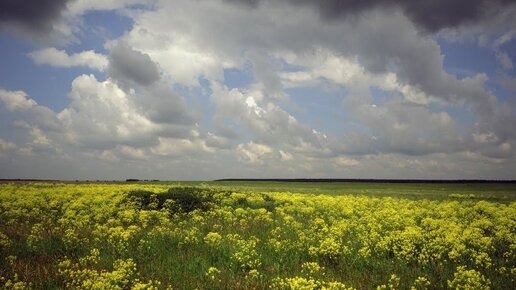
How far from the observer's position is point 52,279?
1036 cm

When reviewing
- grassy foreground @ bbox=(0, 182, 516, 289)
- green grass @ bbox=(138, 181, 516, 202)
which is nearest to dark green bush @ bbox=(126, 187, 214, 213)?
grassy foreground @ bbox=(0, 182, 516, 289)

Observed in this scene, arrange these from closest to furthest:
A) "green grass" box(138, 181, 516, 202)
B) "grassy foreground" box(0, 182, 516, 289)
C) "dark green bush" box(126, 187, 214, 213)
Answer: "grassy foreground" box(0, 182, 516, 289), "dark green bush" box(126, 187, 214, 213), "green grass" box(138, 181, 516, 202)

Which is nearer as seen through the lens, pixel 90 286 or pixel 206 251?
pixel 90 286

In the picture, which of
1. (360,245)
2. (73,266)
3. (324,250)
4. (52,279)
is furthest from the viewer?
(360,245)

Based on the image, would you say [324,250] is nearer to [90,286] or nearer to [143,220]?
[90,286]

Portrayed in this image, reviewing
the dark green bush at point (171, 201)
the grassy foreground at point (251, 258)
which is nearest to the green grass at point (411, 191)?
the dark green bush at point (171, 201)

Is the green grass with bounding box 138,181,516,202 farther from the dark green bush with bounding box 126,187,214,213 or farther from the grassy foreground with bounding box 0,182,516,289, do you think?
the grassy foreground with bounding box 0,182,516,289

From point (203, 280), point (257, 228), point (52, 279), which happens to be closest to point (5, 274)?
point (52, 279)

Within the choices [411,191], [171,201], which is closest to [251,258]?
[171,201]

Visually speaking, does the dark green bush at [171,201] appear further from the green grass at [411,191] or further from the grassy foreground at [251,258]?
the green grass at [411,191]

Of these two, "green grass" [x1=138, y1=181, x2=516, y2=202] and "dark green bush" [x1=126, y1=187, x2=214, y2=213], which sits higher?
"dark green bush" [x1=126, y1=187, x2=214, y2=213]

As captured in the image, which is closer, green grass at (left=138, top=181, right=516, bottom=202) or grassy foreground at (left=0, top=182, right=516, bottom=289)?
grassy foreground at (left=0, top=182, right=516, bottom=289)

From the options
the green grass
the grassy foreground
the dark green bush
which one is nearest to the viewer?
the grassy foreground

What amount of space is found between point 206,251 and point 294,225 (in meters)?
6.12
